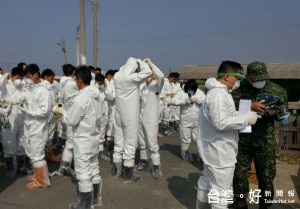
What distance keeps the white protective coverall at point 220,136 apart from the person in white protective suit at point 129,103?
1.86 m

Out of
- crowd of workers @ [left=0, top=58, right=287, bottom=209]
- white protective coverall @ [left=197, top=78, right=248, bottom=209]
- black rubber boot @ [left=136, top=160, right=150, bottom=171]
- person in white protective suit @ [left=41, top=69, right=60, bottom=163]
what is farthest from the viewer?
black rubber boot @ [left=136, top=160, right=150, bottom=171]

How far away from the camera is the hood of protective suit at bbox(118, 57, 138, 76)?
477cm

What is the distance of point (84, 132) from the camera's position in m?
3.64

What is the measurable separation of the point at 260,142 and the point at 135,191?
88.8 inches

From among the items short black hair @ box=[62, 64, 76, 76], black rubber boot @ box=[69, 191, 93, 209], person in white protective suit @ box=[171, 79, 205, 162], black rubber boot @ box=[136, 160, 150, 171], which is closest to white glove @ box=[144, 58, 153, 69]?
person in white protective suit @ box=[171, 79, 205, 162]

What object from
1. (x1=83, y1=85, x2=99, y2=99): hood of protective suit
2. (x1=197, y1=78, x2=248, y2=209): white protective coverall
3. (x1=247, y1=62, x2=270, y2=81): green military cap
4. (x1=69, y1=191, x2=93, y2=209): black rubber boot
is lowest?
(x1=69, y1=191, x2=93, y2=209): black rubber boot

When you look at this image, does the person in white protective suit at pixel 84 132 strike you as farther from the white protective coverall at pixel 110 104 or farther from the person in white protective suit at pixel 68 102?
the white protective coverall at pixel 110 104

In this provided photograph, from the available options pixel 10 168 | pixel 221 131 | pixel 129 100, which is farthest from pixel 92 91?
pixel 10 168

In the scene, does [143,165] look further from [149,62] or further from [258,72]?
[258,72]

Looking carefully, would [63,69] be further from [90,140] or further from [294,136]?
[294,136]

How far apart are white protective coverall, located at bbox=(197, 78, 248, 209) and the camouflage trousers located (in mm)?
749

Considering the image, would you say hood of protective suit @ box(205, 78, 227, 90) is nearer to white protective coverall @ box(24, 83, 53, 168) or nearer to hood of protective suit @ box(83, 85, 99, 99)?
hood of protective suit @ box(83, 85, 99, 99)

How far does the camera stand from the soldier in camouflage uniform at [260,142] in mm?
3586

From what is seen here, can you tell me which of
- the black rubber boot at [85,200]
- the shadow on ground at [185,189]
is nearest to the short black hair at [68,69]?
the black rubber boot at [85,200]
